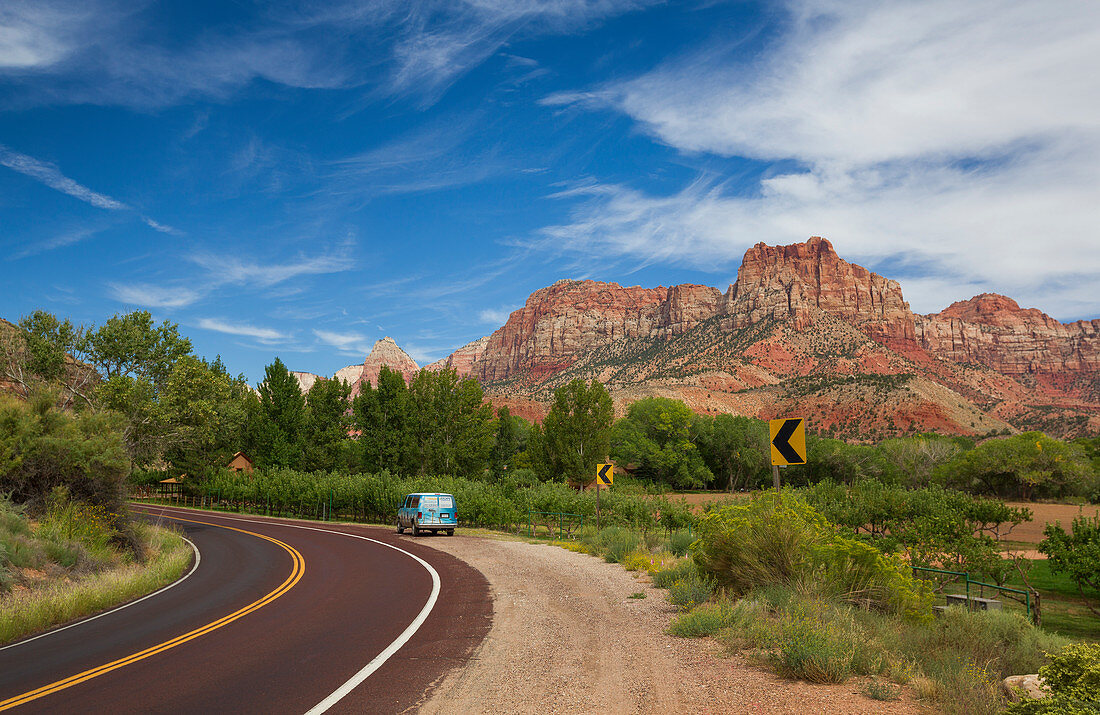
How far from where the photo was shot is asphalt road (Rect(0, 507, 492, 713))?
247 inches

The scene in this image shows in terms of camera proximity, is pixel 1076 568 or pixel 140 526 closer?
pixel 1076 568

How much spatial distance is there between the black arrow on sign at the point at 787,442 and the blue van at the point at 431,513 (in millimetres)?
20824

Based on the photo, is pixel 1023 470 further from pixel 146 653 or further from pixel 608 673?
pixel 146 653

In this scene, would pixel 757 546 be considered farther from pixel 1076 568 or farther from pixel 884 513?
pixel 884 513

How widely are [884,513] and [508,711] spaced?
2491cm

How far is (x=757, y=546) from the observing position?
10.1m

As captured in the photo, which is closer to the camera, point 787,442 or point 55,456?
point 787,442

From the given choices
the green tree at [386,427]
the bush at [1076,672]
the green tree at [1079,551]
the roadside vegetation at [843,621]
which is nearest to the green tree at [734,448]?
the green tree at [386,427]

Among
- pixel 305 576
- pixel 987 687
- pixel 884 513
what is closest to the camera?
pixel 987 687

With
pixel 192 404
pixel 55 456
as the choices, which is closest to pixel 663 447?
pixel 192 404

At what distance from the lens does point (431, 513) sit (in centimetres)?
2827

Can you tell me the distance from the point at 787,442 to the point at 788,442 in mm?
25

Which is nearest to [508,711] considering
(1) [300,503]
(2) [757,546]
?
(2) [757,546]

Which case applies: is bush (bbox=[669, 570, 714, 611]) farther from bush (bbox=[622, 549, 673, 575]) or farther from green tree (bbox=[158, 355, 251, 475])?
green tree (bbox=[158, 355, 251, 475])
